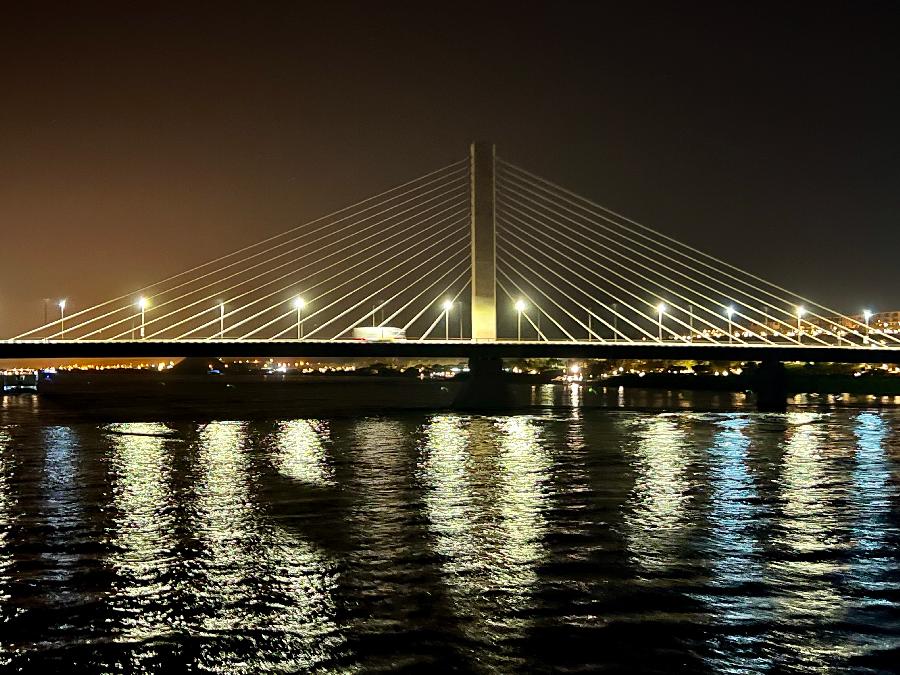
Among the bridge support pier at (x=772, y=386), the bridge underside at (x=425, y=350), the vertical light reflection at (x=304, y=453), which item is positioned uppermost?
the bridge underside at (x=425, y=350)

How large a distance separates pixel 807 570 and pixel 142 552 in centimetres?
832

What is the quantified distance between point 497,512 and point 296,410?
43162mm

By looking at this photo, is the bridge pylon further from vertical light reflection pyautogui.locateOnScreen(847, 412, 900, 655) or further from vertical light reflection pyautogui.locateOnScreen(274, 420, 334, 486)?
vertical light reflection pyautogui.locateOnScreen(847, 412, 900, 655)

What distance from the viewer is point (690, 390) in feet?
325

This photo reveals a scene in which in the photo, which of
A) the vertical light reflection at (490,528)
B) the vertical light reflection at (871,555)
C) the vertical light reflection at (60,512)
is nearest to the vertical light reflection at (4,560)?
the vertical light reflection at (60,512)

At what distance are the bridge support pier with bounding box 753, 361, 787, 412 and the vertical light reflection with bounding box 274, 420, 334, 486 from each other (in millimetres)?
28275

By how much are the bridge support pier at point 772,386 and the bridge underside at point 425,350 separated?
3.73ft

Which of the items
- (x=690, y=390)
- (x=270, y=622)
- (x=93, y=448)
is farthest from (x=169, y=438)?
(x=690, y=390)

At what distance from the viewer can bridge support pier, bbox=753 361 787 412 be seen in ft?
192

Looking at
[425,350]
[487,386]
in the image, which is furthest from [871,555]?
[487,386]

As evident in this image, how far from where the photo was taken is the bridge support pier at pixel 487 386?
195 ft

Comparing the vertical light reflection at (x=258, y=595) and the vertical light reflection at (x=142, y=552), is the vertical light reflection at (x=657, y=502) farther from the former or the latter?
the vertical light reflection at (x=142, y=552)

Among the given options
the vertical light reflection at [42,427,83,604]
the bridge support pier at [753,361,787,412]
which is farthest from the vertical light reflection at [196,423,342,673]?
the bridge support pier at [753,361,787,412]

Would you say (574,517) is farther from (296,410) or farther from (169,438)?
(296,410)
